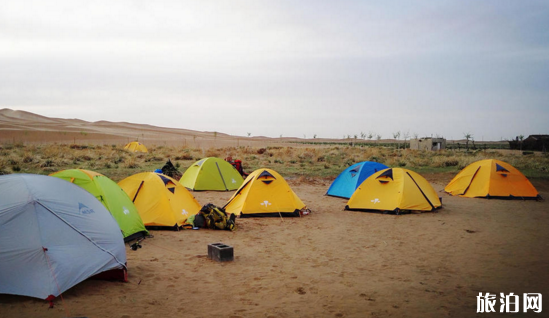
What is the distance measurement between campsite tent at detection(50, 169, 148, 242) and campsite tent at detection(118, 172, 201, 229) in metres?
0.93

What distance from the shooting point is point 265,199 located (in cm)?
1240

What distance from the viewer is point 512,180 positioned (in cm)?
1616

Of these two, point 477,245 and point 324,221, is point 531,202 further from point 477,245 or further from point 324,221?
point 324,221

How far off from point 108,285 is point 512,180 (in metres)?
15.7

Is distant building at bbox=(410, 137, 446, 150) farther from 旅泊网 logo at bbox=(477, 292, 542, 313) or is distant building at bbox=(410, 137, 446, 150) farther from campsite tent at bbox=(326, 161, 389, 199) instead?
旅泊网 logo at bbox=(477, 292, 542, 313)

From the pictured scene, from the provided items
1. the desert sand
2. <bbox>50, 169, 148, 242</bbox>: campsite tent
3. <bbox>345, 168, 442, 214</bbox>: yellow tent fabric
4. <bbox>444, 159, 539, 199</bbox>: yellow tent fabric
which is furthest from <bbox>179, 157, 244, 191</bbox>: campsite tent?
<bbox>444, 159, 539, 199</bbox>: yellow tent fabric

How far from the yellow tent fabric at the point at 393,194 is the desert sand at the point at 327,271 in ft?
2.05

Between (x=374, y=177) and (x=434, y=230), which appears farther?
(x=374, y=177)

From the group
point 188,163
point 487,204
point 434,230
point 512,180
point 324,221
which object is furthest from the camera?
point 188,163

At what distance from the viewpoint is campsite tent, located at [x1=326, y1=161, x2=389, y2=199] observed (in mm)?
15628

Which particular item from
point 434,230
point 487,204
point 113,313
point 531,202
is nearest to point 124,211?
point 113,313

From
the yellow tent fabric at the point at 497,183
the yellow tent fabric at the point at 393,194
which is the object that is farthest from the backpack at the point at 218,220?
the yellow tent fabric at the point at 497,183

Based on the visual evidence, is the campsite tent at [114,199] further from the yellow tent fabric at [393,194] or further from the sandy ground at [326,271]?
the yellow tent fabric at [393,194]

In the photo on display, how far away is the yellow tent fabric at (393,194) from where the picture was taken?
12.9 m
